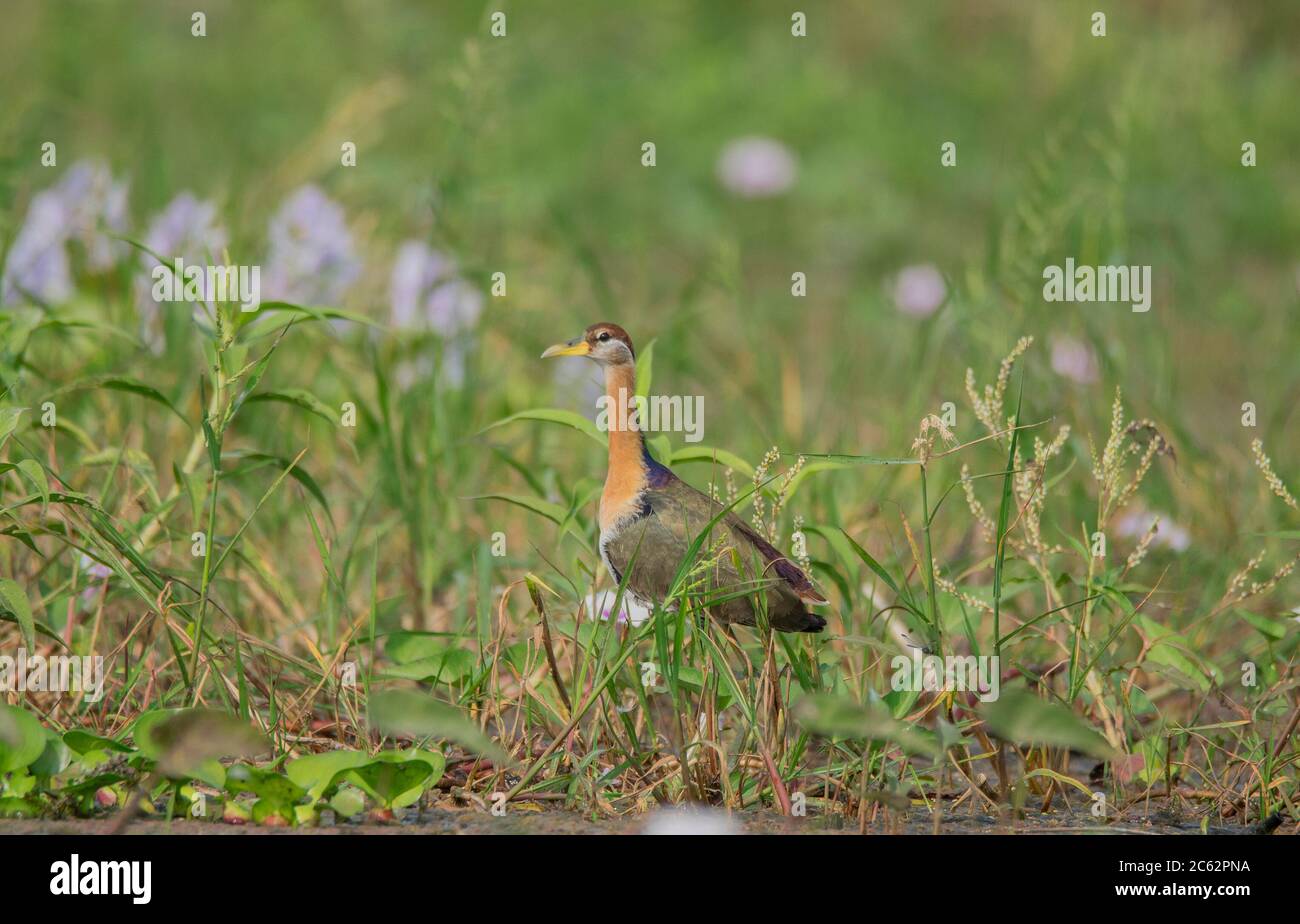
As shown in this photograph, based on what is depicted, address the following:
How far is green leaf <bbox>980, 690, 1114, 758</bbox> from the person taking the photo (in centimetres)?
275

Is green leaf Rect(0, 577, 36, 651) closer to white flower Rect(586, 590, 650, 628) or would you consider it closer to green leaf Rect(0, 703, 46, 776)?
green leaf Rect(0, 703, 46, 776)

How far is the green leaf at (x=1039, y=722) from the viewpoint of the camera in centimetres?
275

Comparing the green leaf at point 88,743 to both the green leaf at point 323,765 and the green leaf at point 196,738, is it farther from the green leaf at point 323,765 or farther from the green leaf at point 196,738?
the green leaf at point 323,765

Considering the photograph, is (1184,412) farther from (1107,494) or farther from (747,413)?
(1107,494)

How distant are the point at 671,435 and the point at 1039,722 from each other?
9.65ft

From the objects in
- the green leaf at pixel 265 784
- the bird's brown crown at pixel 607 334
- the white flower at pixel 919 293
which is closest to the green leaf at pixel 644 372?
the bird's brown crown at pixel 607 334

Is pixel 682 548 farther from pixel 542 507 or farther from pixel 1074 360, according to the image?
pixel 1074 360

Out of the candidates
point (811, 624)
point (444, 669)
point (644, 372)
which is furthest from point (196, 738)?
point (644, 372)

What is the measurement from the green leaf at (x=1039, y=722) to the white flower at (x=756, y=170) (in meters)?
5.97

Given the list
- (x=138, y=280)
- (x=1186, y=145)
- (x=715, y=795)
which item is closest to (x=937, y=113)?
(x=1186, y=145)

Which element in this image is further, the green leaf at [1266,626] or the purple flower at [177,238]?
the purple flower at [177,238]

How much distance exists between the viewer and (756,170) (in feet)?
27.8

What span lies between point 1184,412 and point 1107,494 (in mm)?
3094

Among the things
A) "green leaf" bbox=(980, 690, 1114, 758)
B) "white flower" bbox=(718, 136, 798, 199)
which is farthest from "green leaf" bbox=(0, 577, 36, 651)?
"white flower" bbox=(718, 136, 798, 199)
